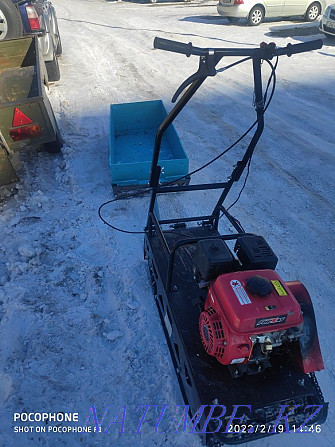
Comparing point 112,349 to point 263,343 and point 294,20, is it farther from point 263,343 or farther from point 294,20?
point 294,20

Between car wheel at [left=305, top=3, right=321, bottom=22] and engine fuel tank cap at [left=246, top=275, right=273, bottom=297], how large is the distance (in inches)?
571

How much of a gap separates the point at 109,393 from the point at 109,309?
2.50 ft

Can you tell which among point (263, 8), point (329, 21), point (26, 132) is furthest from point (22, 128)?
point (263, 8)

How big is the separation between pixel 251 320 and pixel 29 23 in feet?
23.7

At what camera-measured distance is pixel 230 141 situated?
18.6 ft

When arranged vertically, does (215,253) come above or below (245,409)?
above

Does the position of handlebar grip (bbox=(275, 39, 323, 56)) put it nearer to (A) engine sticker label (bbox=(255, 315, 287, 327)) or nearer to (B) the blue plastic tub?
(A) engine sticker label (bbox=(255, 315, 287, 327))

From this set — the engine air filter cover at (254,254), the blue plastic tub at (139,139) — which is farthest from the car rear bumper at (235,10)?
the engine air filter cover at (254,254)

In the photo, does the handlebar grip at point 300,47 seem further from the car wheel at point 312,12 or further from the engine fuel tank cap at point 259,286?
the car wheel at point 312,12

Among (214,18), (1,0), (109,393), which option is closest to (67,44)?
(1,0)

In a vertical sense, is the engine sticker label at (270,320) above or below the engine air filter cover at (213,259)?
below

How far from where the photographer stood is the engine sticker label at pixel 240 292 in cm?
194

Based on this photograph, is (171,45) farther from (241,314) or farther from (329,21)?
(329,21)

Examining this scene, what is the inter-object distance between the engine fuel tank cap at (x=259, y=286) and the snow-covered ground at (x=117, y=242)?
117cm
